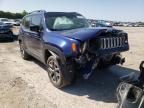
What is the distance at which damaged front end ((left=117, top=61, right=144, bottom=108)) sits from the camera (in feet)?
12.0

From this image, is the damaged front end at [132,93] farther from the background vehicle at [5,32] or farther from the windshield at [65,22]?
the background vehicle at [5,32]

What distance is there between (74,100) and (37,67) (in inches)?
137

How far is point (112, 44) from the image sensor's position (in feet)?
19.2

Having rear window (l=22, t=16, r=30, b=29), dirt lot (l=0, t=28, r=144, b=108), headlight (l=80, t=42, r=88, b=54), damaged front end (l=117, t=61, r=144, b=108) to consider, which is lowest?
dirt lot (l=0, t=28, r=144, b=108)

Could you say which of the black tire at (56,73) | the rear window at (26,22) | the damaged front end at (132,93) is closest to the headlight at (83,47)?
the black tire at (56,73)

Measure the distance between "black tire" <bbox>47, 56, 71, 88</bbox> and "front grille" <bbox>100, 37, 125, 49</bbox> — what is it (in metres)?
1.13

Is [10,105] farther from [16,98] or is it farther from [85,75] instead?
[85,75]

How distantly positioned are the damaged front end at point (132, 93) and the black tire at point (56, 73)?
2.09 m

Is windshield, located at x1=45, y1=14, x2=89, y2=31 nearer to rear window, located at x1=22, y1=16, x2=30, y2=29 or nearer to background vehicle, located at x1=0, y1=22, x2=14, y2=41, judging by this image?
rear window, located at x1=22, y1=16, x2=30, y2=29

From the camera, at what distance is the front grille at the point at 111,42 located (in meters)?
5.63

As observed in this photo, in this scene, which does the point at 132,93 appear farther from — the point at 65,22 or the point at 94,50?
the point at 65,22

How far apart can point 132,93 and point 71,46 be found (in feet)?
7.07

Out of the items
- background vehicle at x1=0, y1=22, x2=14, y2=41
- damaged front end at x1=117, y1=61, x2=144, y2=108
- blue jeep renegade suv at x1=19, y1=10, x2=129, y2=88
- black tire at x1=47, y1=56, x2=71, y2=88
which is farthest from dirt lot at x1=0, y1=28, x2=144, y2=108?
background vehicle at x1=0, y1=22, x2=14, y2=41

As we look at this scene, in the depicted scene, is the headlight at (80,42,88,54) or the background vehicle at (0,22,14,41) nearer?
the headlight at (80,42,88,54)
